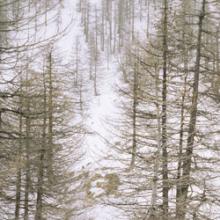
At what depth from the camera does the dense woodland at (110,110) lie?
22.9ft

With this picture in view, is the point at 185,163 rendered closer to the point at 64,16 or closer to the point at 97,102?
the point at 97,102

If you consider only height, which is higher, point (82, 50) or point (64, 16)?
point (64, 16)

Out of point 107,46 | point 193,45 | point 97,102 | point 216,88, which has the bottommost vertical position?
point 97,102

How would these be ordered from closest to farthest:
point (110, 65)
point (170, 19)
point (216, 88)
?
point (216, 88), point (170, 19), point (110, 65)

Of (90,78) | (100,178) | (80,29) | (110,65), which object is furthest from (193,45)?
(80,29)

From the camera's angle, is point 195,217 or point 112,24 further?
point 112,24

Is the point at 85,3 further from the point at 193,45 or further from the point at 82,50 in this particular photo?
the point at 193,45

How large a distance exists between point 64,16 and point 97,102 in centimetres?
3424

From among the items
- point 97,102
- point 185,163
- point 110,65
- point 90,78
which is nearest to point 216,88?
point 185,163

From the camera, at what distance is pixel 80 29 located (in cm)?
7406

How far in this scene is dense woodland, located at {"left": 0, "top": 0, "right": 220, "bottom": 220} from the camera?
22.9ft

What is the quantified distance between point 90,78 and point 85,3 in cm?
3168

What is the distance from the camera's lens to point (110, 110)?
42438 millimetres

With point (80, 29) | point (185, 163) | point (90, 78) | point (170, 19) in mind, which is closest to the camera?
point (185, 163)
